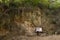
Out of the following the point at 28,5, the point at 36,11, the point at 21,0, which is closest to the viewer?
the point at 21,0

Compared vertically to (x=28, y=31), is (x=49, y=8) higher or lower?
higher

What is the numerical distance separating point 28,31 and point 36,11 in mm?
1200

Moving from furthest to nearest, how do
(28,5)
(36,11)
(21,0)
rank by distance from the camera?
1. (36,11)
2. (28,5)
3. (21,0)

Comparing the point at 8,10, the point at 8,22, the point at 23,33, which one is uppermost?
the point at 8,10

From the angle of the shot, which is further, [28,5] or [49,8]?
[49,8]

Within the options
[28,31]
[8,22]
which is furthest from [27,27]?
[8,22]

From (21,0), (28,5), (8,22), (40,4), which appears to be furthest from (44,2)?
(8,22)

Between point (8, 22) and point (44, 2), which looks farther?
point (44, 2)

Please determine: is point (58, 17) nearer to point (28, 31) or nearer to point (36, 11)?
point (36, 11)

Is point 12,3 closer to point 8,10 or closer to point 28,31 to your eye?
point 8,10

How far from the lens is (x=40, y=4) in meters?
8.59

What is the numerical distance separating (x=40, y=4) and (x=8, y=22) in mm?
1956

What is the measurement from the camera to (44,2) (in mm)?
8305

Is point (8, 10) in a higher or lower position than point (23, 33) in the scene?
higher
